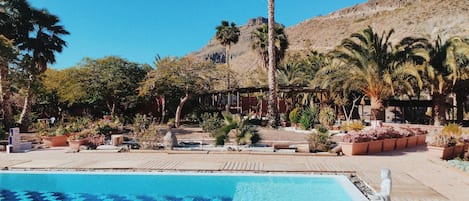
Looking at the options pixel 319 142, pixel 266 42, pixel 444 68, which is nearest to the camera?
pixel 319 142

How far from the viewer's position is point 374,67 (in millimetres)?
18047

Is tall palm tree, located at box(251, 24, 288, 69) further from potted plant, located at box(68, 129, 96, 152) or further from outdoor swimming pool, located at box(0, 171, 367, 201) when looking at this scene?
outdoor swimming pool, located at box(0, 171, 367, 201)

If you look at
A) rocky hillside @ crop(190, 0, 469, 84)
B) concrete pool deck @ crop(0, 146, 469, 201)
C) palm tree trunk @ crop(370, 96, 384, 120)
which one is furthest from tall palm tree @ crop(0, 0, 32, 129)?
palm tree trunk @ crop(370, 96, 384, 120)

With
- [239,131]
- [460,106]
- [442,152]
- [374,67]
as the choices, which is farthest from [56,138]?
[460,106]

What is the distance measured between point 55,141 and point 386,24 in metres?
54.7

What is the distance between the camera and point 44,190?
7.77m

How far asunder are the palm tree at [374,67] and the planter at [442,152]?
22.4ft

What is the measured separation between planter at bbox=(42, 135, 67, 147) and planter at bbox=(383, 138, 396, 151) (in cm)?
1204

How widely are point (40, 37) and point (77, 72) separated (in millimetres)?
2903

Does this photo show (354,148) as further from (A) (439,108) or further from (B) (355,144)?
(A) (439,108)

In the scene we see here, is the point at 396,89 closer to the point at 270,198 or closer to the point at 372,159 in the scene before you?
the point at 372,159

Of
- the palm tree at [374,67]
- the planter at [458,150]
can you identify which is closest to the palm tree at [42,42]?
the palm tree at [374,67]

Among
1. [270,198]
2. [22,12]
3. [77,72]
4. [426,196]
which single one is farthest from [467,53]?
[22,12]

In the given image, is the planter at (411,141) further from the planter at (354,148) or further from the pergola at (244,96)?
the pergola at (244,96)
